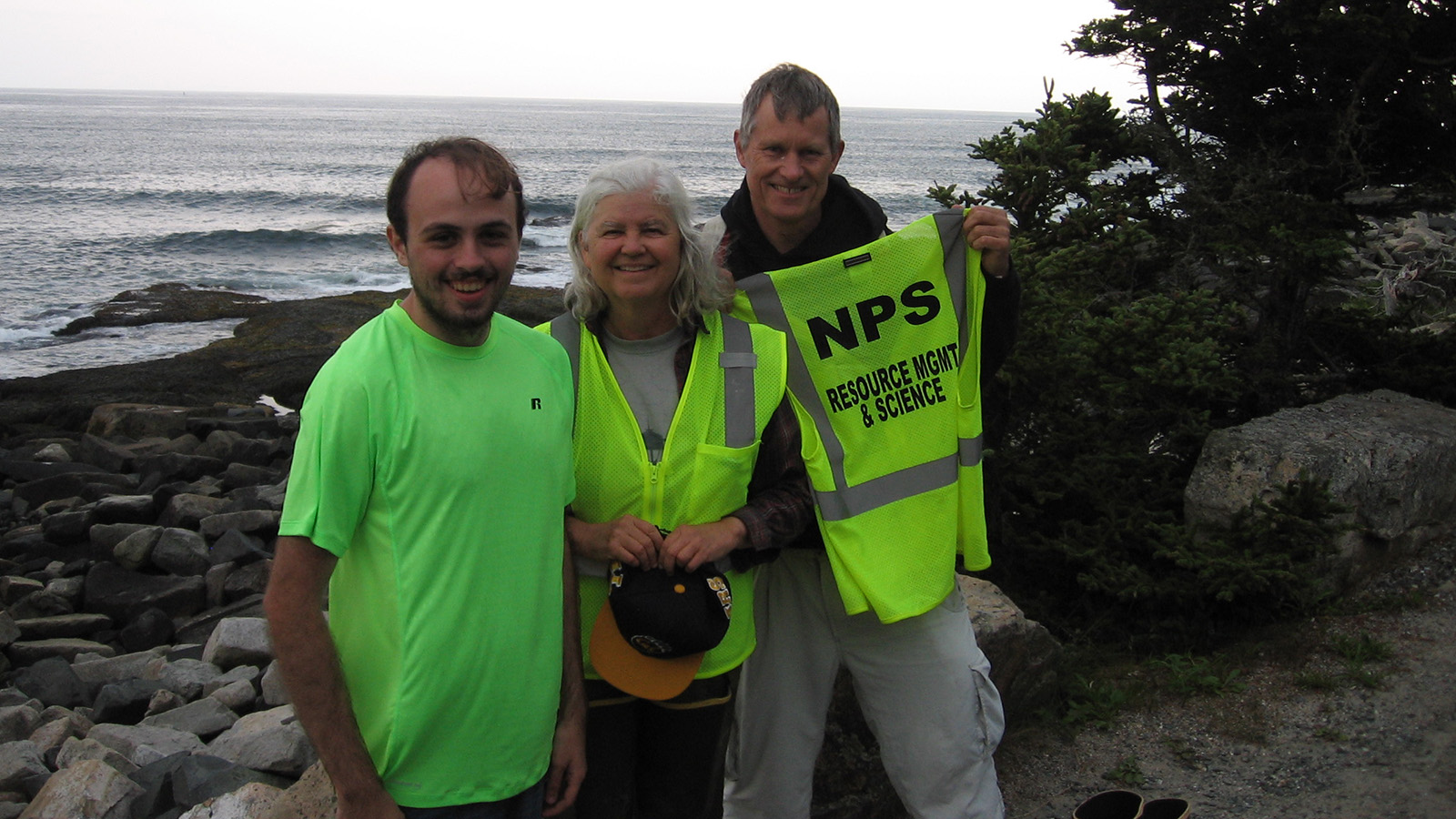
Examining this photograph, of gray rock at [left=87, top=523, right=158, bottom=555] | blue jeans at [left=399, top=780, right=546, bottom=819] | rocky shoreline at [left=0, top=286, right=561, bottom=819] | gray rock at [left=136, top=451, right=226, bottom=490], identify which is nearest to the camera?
blue jeans at [left=399, top=780, right=546, bottom=819]

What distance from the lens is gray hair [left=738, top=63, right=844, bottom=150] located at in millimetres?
3139

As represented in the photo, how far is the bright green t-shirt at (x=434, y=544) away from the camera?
7.02 feet

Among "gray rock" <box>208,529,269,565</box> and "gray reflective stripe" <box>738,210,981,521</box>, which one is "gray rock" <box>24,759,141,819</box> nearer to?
"gray reflective stripe" <box>738,210,981,521</box>

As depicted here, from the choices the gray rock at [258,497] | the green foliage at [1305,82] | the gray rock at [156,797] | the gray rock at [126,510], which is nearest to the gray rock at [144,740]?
the gray rock at [156,797]

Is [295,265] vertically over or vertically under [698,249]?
under

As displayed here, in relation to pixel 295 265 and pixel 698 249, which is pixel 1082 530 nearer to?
pixel 698 249

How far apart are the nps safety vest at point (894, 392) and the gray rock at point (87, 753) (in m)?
4.66

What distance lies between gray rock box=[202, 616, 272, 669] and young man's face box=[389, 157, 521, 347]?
6410 millimetres

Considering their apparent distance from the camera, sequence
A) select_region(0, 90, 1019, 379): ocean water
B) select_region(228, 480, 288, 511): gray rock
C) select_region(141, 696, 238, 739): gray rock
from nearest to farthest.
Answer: select_region(141, 696, 238, 739): gray rock, select_region(228, 480, 288, 511): gray rock, select_region(0, 90, 1019, 379): ocean water

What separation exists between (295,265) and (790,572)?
106ft

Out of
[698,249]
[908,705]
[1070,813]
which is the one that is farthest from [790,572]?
[1070,813]

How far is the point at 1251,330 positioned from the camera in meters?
6.82

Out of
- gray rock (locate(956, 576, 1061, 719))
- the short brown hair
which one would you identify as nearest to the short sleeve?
the short brown hair

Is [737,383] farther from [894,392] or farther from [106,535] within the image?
[106,535]
